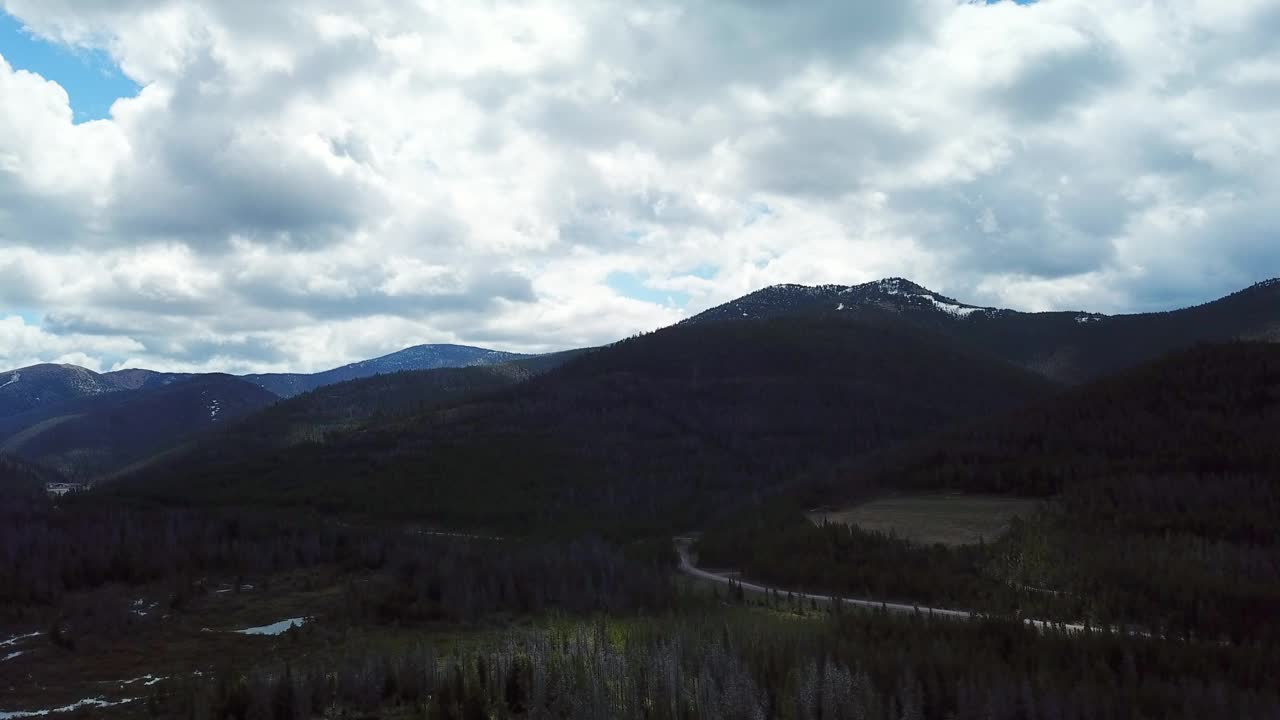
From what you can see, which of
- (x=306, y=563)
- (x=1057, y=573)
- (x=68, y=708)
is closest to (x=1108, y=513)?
(x=1057, y=573)

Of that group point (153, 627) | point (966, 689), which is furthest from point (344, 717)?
point (153, 627)

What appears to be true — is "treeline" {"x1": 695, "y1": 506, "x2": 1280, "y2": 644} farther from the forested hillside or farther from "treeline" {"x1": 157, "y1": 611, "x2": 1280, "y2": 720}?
"treeline" {"x1": 157, "y1": 611, "x2": 1280, "y2": 720}

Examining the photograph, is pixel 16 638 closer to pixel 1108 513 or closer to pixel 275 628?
pixel 275 628

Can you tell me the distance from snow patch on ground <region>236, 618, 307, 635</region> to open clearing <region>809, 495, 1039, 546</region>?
82.9m

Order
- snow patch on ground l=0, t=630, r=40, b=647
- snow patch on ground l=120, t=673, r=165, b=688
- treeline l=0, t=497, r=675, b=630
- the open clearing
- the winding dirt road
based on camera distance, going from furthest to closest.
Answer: the open clearing, treeline l=0, t=497, r=675, b=630, snow patch on ground l=0, t=630, r=40, b=647, the winding dirt road, snow patch on ground l=120, t=673, r=165, b=688

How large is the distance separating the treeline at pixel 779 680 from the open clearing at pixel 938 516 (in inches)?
2213

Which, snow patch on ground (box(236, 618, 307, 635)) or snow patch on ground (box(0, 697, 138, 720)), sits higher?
snow patch on ground (box(0, 697, 138, 720))

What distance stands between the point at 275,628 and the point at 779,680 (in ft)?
218

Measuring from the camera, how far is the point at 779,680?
5800 cm

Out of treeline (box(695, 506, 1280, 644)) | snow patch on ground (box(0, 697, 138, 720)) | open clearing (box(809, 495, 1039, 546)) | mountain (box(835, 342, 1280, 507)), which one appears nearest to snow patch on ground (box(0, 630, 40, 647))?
snow patch on ground (box(0, 697, 138, 720))

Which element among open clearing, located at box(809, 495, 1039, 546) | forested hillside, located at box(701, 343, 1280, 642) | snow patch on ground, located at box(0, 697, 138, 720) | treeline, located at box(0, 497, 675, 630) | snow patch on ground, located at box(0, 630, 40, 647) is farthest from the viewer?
open clearing, located at box(809, 495, 1039, 546)

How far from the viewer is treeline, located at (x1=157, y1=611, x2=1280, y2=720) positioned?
5250cm

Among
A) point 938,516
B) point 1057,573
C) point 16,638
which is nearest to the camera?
point 16,638

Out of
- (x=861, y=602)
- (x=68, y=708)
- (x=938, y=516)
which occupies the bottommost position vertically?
(x=861, y=602)
